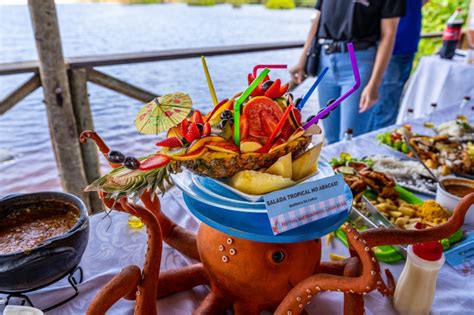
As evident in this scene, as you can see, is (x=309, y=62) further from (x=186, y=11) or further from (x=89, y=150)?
(x=186, y=11)

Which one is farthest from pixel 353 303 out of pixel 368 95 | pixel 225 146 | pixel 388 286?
pixel 368 95

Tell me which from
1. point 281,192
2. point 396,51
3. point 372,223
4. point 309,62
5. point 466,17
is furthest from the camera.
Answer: point 466,17

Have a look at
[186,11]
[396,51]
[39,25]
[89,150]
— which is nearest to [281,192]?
[39,25]

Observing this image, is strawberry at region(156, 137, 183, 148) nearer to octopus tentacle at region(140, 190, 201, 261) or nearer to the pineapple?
the pineapple

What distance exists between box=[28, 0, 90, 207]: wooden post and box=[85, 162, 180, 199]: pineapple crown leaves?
1.29 m

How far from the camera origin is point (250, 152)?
54 centimetres

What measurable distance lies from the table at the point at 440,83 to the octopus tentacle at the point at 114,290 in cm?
206

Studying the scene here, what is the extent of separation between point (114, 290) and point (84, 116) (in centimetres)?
150

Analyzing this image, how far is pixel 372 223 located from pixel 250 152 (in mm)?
432

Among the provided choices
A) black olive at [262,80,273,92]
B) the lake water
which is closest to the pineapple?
black olive at [262,80,273,92]

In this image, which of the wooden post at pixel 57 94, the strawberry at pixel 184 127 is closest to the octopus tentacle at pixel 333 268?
the strawberry at pixel 184 127

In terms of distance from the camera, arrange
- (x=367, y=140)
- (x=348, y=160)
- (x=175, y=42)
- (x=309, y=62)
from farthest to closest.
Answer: (x=175, y=42), (x=309, y=62), (x=367, y=140), (x=348, y=160)

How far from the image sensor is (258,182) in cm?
55

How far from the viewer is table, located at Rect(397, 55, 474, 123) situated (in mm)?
2256
